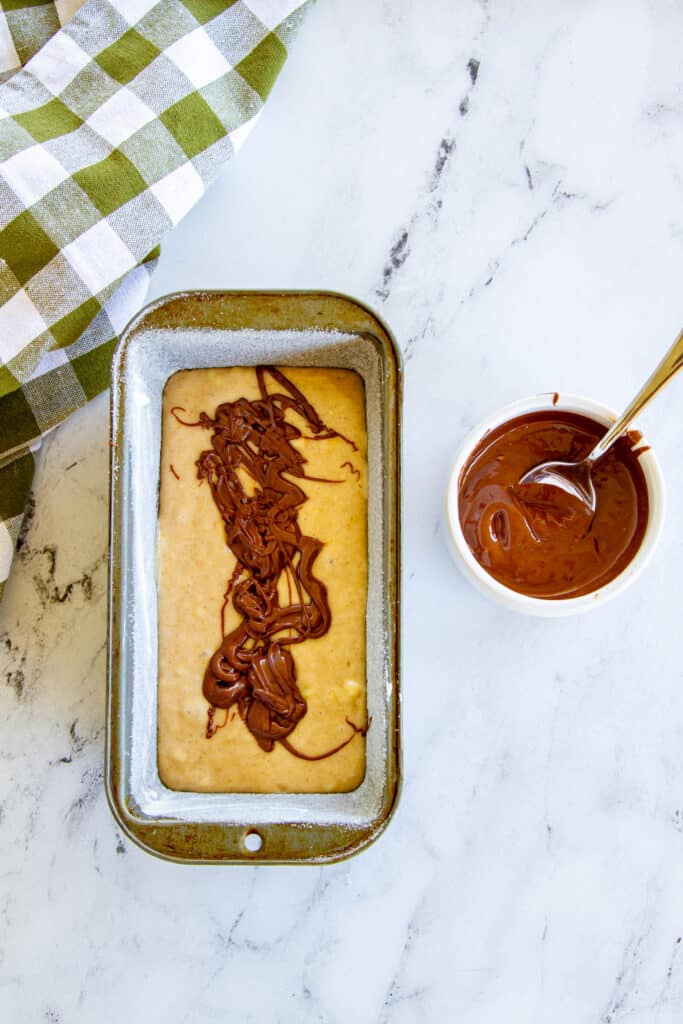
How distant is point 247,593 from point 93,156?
58cm

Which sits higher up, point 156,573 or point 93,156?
point 93,156

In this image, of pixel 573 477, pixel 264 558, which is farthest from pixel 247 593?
pixel 573 477

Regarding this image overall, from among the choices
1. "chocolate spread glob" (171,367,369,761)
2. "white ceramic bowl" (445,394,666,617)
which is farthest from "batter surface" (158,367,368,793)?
"white ceramic bowl" (445,394,666,617)

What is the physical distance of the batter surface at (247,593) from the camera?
112 centimetres

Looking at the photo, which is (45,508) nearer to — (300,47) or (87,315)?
(87,315)

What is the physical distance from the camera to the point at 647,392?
98 cm

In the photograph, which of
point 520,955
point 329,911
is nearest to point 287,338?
point 329,911

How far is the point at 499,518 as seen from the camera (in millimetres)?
1104

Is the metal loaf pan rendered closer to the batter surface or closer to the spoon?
the batter surface

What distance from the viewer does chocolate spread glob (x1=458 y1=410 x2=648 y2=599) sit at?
1099 millimetres

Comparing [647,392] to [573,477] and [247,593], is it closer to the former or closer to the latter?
[573,477]

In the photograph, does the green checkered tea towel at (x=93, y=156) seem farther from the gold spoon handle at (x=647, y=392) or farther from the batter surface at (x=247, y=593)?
the gold spoon handle at (x=647, y=392)

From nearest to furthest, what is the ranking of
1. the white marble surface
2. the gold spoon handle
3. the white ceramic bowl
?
the gold spoon handle
the white ceramic bowl
the white marble surface

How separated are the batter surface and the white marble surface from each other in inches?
5.3
